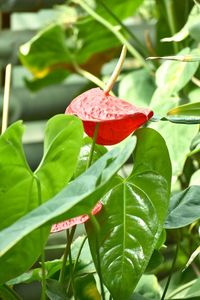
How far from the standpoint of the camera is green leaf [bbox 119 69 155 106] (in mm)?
1234

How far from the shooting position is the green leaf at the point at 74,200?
15.9 inches

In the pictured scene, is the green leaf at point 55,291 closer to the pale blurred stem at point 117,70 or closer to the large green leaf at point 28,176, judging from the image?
the large green leaf at point 28,176

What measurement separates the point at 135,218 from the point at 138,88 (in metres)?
0.69

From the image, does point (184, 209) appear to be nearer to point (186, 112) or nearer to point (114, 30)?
point (186, 112)

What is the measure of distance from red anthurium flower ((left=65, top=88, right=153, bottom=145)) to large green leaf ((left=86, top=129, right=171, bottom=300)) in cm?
3

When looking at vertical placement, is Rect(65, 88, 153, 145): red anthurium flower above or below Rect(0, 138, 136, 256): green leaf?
above

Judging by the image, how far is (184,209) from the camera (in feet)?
2.13

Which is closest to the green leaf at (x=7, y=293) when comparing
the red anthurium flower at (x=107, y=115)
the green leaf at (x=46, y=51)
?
the red anthurium flower at (x=107, y=115)

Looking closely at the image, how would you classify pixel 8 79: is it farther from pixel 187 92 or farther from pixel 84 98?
pixel 187 92

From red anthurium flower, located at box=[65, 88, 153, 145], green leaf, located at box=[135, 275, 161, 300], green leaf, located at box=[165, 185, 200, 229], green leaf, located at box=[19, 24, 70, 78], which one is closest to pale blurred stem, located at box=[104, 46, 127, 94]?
red anthurium flower, located at box=[65, 88, 153, 145]

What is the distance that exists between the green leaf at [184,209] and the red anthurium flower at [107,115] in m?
0.11

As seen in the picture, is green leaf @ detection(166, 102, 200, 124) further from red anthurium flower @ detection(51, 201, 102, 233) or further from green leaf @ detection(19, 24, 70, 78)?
green leaf @ detection(19, 24, 70, 78)

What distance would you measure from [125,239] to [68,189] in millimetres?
151

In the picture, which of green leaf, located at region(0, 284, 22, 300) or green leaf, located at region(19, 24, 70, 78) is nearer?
green leaf, located at region(0, 284, 22, 300)
